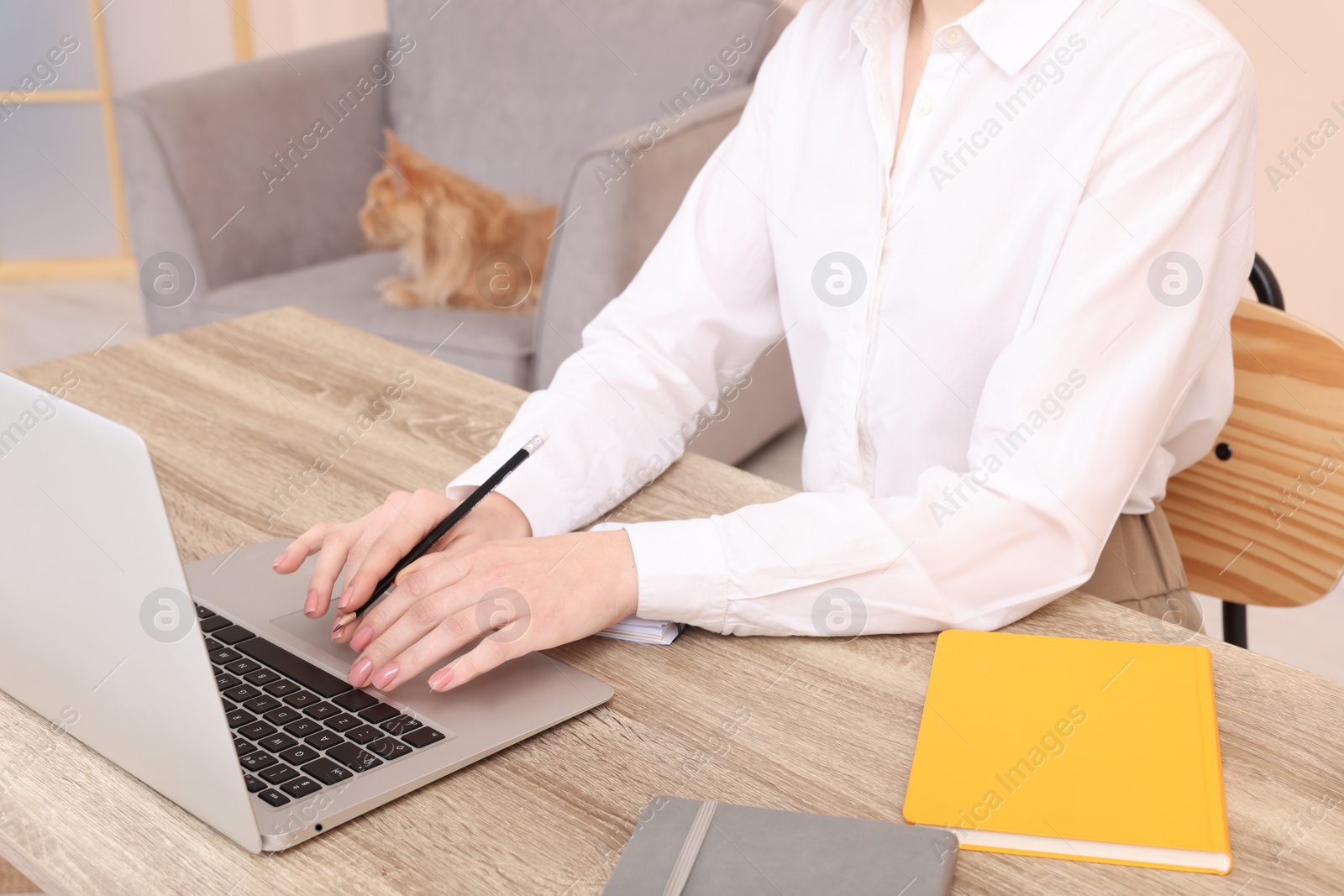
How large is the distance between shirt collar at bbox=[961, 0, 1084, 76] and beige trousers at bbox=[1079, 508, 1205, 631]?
1.20 ft

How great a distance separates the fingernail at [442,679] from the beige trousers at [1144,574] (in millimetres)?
524

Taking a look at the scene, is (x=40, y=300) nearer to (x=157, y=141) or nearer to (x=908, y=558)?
(x=157, y=141)

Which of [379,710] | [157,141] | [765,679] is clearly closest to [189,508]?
[379,710]

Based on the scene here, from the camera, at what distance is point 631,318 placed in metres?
1.10

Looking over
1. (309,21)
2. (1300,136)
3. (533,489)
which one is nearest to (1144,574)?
(533,489)

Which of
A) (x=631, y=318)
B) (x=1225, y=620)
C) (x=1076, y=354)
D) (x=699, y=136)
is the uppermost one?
(x=1076, y=354)

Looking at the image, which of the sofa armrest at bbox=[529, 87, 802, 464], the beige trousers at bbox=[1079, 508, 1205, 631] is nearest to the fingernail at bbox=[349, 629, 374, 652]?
the beige trousers at bbox=[1079, 508, 1205, 631]

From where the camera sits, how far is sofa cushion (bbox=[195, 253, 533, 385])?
2084mm

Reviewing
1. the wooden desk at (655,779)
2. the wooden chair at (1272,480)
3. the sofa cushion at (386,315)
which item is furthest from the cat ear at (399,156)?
the wooden chair at (1272,480)

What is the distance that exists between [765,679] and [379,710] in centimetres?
22

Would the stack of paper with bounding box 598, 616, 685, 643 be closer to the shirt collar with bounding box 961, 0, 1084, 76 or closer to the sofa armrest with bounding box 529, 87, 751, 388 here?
the shirt collar with bounding box 961, 0, 1084, 76

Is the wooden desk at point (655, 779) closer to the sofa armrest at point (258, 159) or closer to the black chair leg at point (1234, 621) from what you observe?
the black chair leg at point (1234, 621)

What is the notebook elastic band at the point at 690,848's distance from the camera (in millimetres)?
553

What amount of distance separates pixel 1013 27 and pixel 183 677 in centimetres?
75
